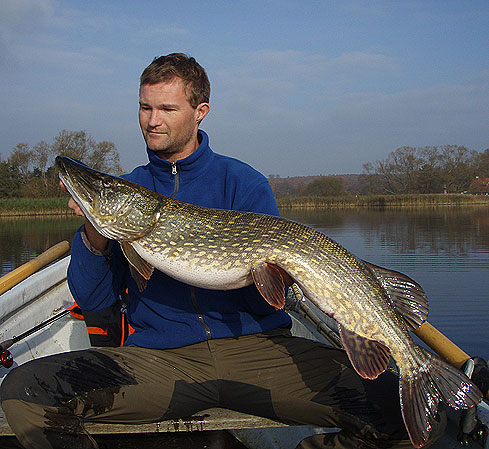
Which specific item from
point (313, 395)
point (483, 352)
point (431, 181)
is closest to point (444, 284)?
point (483, 352)

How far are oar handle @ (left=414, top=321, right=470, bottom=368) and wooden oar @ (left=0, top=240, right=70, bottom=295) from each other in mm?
2885

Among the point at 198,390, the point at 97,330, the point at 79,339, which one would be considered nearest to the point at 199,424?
the point at 198,390

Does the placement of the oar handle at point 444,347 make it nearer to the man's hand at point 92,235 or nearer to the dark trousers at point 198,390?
the dark trousers at point 198,390

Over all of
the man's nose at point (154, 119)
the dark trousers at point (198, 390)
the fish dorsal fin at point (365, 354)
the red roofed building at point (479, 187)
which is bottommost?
the dark trousers at point (198, 390)

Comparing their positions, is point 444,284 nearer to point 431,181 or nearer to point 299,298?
point 299,298

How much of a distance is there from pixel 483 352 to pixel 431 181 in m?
68.3

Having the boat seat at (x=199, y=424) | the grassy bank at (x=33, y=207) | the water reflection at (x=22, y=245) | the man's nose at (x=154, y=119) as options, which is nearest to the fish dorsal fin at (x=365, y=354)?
the boat seat at (x=199, y=424)

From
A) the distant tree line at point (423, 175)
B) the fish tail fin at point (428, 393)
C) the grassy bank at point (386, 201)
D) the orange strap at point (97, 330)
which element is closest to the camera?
the fish tail fin at point (428, 393)

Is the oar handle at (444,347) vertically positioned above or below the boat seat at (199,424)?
Result: above

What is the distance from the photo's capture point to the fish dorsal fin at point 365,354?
2.09 m

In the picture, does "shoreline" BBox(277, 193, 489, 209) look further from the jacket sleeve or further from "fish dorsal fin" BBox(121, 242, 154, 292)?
"fish dorsal fin" BBox(121, 242, 154, 292)

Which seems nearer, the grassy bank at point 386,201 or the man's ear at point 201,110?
the man's ear at point 201,110

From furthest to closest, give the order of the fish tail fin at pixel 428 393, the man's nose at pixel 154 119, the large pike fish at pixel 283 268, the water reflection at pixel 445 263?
the water reflection at pixel 445 263
the man's nose at pixel 154 119
the large pike fish at pixel 283 268
the fish tail fin at pixel 428 393

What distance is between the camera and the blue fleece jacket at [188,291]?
99.3 inches
